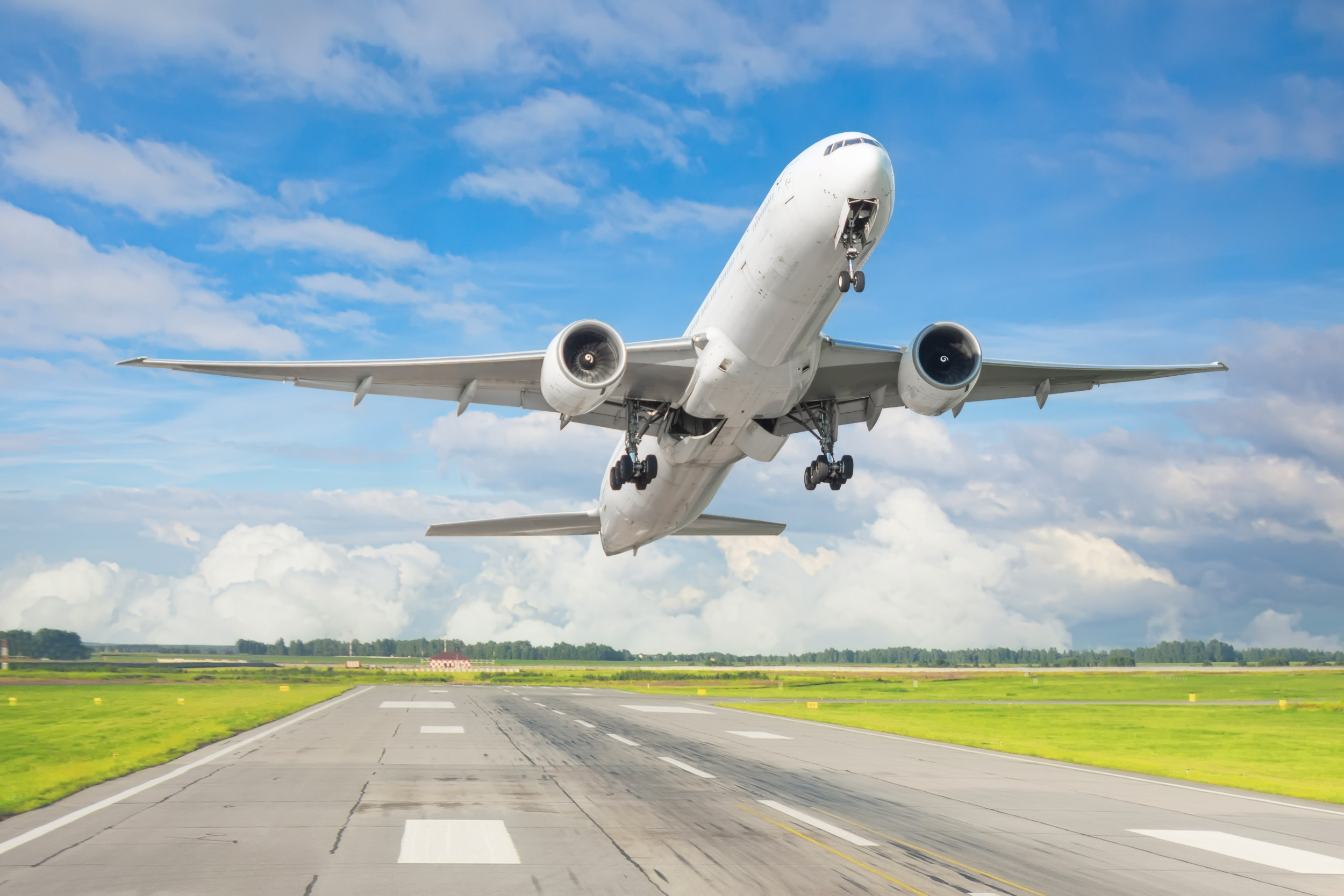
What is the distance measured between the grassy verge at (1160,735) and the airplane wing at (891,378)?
9.46 metres

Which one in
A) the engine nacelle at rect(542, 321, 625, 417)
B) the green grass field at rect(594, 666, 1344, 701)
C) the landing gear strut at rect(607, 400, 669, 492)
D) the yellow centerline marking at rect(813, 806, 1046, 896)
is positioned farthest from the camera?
the green grass field at rect(594, 666, 1344, 701)

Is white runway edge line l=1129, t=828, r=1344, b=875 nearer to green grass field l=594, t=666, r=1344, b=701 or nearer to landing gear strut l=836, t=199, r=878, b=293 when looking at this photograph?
landing gear strut l=836, t=199, r=878, b=293

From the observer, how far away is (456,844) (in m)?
10.8

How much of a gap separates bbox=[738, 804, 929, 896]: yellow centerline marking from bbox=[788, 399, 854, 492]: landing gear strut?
36.2 ft

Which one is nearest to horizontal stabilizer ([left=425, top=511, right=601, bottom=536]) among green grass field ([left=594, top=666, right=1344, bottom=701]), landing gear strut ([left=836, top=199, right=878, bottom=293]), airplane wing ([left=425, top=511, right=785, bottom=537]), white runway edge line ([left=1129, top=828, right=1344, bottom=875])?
airplane wing ([left=425, top=511, right=785, bottom=537])

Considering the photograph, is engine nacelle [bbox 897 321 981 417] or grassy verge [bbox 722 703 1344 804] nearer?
engine nacelle [bbox 897 321 981 417]

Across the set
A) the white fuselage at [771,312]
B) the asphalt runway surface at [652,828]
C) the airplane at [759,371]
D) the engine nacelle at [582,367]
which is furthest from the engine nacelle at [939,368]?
the asphalt runway surface at [652,828]

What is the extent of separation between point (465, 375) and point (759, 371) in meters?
7.06

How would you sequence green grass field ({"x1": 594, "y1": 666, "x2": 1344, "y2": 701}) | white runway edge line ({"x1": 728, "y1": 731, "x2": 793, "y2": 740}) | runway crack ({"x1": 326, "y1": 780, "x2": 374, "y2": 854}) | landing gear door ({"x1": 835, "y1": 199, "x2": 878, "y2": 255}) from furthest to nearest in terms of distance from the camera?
green grass field ({"x1": 594, "y1": 666, "x2": 1344, "y2": 701}) → white runway edge line ({"x1": 728, "y1": 731, "x2": 793, "y2": 740}) → landing gear door ({"x1": 835, "y1": 199, "x2": 878, "y2": 255}) → runway crack ({"x1": 326, "y1": 780, "x2": 374, "y2": 854})

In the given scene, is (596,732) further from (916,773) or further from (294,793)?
(294,793)

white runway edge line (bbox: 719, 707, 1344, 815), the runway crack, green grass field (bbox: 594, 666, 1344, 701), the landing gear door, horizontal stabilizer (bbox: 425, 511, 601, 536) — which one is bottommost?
the runway crack

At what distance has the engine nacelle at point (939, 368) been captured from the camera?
2052 cm

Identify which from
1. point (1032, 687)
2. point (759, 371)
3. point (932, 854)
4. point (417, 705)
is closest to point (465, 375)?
point (759, 371)

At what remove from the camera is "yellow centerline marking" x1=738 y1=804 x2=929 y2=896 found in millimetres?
9023
